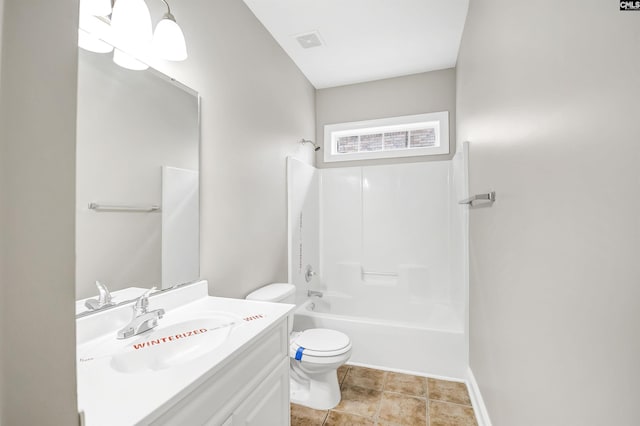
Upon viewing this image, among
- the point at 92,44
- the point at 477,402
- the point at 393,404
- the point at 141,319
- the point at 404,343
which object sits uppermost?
the point at 92,44

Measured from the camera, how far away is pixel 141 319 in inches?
44.4

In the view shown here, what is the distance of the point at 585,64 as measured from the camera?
0.67 metres

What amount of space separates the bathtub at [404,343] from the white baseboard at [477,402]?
0.15m

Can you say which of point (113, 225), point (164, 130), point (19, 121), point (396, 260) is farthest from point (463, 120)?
point (19, 121)

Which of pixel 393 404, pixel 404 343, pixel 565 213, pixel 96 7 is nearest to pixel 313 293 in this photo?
pixel 404 343

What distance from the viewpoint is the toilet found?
1866 millimetres

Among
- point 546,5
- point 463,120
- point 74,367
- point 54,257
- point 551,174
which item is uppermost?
point 463,120

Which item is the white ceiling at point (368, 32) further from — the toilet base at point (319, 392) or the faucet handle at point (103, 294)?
the toilet base at point (319, 392)

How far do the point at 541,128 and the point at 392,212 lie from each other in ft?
6.94

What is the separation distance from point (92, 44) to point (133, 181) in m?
0.50

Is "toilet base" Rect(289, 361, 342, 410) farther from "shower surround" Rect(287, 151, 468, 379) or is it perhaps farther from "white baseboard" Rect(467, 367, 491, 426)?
"white baseboard" Rect(467, 367, 491, 426)

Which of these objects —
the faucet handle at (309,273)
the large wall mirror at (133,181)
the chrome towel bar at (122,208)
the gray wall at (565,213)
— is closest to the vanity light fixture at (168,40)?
the large wall mirror at (133,181)

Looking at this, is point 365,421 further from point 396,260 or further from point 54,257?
point 54,257

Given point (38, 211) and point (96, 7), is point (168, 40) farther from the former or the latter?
point (38, 211)
